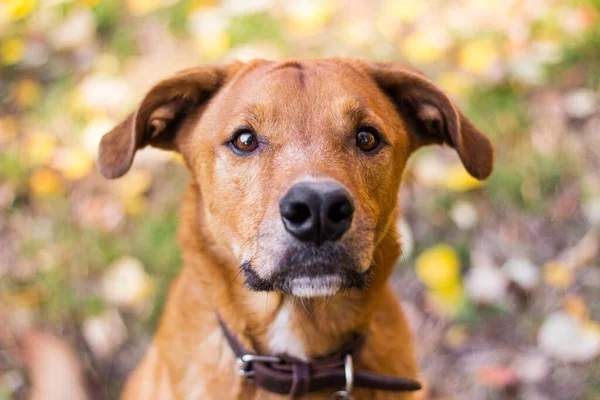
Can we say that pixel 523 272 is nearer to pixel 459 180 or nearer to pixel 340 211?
pixel 459 180

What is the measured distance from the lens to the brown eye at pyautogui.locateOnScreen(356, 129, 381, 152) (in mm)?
3014

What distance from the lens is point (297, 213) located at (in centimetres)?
250

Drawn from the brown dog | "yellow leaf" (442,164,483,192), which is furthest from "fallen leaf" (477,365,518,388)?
"yellow leaf" (442,164,483,192)

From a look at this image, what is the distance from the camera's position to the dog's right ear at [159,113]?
306cm

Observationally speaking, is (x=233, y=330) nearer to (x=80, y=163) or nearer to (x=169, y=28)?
(x=80, y=163)

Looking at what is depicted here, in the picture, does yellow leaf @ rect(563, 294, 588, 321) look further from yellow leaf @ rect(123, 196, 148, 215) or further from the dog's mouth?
yellow leaf @ rect(123, 196, 148, 215)

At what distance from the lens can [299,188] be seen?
98.0 inches

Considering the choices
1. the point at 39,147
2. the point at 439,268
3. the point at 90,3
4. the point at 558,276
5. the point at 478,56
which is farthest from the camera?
the point at 90,3

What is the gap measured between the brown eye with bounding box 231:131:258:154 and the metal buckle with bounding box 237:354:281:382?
0.95 metres

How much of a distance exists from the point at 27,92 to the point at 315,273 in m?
3.89

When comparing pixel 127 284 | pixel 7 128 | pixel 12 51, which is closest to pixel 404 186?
pixel 127 284

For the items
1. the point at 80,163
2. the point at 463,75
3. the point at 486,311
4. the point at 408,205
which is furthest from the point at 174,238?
the point at 463,75

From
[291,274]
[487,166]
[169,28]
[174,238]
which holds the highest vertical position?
[169,28]

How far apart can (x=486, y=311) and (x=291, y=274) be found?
234cm
